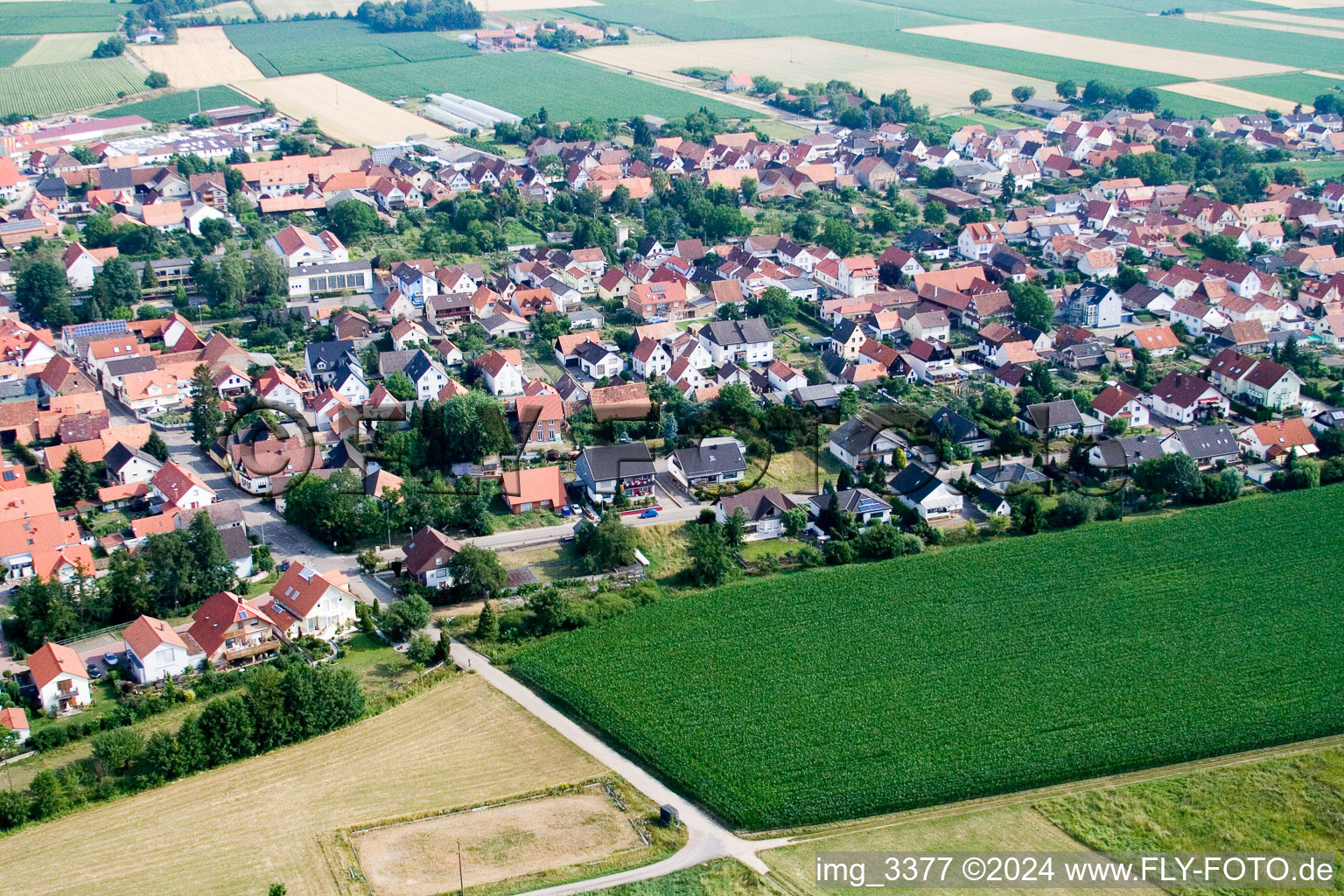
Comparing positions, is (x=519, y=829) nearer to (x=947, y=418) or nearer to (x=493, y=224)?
(x=947, y=418)

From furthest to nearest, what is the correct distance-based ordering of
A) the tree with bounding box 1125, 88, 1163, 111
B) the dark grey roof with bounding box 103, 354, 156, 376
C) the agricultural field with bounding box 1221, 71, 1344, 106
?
the agricultural field with bounding box 1221, 71, 1344, 106
the tree with bounding box 1125, 88, 1163, 111
the dark grey roof with bounding box 103, 354, 156, 376

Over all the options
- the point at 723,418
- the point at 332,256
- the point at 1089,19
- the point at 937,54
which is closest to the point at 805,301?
the point at 723,418

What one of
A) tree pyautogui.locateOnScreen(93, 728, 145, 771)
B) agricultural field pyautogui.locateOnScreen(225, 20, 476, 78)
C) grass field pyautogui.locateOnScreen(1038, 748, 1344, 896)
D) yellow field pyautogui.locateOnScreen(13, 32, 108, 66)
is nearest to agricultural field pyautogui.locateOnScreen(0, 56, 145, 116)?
yellow field pyautogui.locateOnScreen(13, 32, 108, 66)

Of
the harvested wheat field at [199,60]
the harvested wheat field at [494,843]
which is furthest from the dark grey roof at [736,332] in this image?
the harvested wheat field at [199,60]

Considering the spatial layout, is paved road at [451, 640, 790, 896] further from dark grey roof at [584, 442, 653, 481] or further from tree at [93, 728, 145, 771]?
dark grey roof at [584, 442, 653, 481]

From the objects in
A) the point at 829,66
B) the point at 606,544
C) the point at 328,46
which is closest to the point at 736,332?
the point at 606,544
